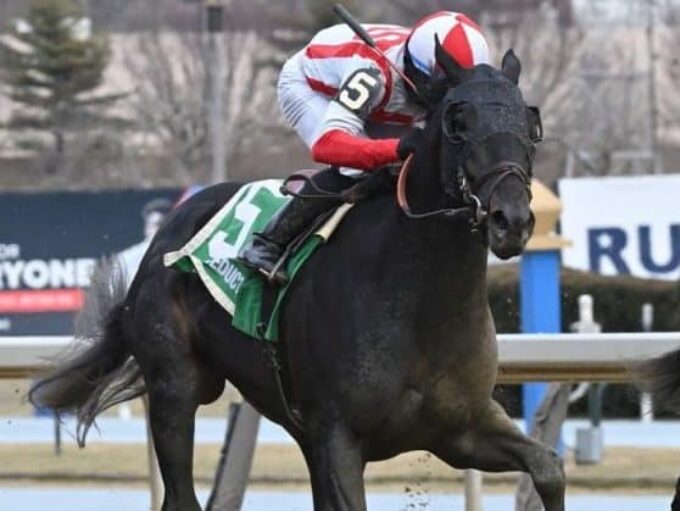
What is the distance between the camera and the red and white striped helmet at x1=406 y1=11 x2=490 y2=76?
461cm

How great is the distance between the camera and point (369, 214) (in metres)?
4.82

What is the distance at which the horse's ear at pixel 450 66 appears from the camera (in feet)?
14.4

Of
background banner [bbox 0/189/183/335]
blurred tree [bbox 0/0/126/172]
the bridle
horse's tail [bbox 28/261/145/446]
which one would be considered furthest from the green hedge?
blurred tree [bbox 0/0/126/172]

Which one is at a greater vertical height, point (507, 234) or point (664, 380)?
point (507, 234)

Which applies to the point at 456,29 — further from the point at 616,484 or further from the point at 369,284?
the point at 616,484

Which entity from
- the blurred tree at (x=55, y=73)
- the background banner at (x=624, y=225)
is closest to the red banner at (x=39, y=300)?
the background banner at (x=624, y=225)

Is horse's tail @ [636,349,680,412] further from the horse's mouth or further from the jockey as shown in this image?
the horse's mouth

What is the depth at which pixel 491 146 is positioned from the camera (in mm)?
4148

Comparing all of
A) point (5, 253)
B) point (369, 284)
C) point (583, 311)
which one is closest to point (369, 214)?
point (369, 284)

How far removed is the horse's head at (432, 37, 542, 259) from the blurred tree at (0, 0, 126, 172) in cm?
2336

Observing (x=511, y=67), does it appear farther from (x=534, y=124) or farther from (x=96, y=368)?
(x=96, y=368)

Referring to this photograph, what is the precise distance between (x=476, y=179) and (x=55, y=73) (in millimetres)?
24396

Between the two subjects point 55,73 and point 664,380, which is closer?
point 664,380

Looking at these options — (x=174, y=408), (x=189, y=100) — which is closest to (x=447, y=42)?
(x=174, y=408)
